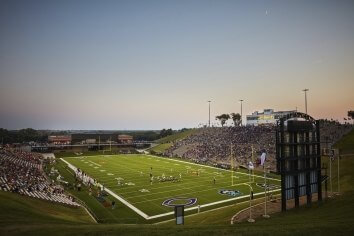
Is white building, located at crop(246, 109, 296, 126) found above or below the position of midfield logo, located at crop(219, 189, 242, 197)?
above

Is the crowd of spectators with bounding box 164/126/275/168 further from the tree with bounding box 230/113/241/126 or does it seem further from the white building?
the tree with bounding box 230/113/241/126

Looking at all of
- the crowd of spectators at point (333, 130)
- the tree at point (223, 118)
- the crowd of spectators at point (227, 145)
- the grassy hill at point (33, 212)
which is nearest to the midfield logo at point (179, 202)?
the grassy hill at point (33, 212)

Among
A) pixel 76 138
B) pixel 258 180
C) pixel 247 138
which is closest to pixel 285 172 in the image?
pixel 258 180

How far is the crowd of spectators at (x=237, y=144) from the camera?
6912cm

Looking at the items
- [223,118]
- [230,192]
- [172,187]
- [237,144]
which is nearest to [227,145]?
[237,144]

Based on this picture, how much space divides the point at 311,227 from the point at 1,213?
22271mm

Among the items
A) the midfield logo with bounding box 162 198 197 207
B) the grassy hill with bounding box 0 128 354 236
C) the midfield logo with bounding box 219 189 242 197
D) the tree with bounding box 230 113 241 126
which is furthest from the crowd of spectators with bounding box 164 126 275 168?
the tree with bounding box 230 113 241 126

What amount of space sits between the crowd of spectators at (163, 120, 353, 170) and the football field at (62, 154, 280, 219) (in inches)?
356

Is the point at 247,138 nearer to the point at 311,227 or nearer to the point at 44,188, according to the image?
the point at 44,188

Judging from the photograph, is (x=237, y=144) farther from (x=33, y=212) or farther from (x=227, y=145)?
(x=33, y=212)

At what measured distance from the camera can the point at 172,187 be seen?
4606 cm

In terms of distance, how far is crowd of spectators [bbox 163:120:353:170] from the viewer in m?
69.1

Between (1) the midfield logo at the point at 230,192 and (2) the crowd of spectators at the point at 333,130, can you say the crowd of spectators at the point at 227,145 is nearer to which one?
(2) the crowd of spectators at the point at 333,130

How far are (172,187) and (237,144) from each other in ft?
129
